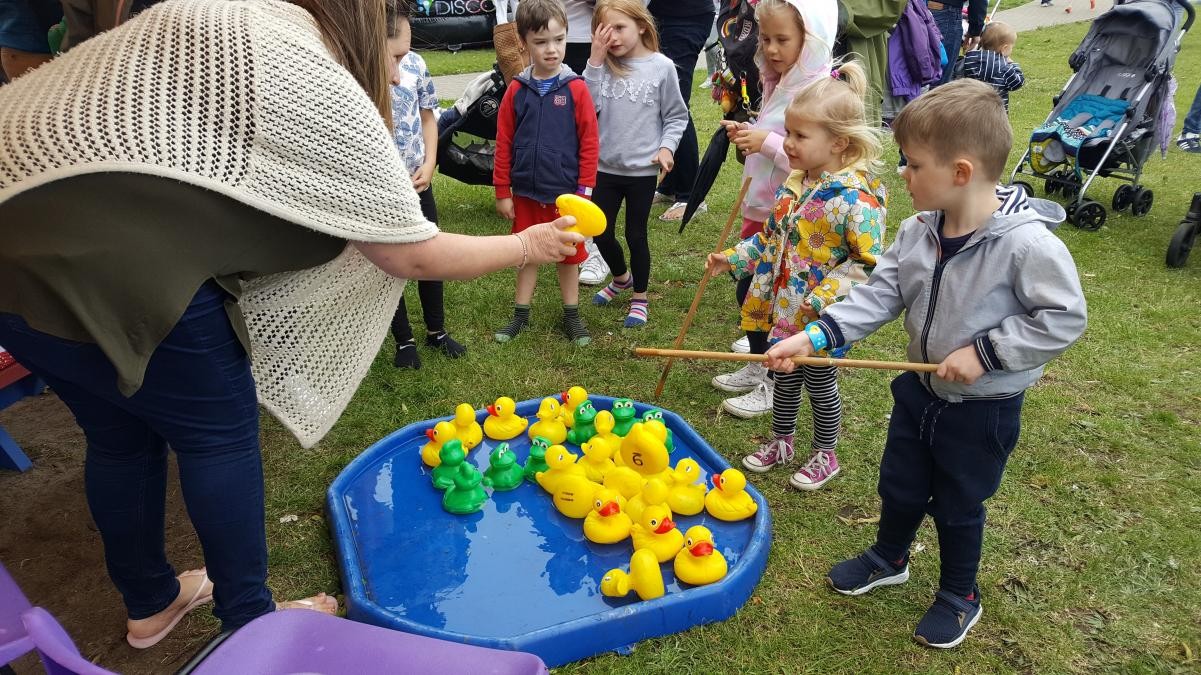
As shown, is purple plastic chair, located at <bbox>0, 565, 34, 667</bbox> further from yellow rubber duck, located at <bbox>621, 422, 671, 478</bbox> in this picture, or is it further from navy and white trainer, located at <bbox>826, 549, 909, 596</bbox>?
navy and white trainer, located at <bbox>826, 549, 909, 596</bbox>

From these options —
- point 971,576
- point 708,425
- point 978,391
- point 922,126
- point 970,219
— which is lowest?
point 708,425

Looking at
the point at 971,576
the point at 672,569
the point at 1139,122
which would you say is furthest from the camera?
the point at 1139,122

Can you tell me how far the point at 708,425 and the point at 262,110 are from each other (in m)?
2.41

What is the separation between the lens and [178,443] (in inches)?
73.5

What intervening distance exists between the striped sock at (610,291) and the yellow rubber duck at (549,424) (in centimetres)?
149

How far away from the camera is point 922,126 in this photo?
6.59ft

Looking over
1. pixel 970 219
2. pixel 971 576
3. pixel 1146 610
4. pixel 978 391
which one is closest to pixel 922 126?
pixel 970 219

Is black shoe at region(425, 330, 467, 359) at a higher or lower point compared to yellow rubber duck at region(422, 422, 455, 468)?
lower

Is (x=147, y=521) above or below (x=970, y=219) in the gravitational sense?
below

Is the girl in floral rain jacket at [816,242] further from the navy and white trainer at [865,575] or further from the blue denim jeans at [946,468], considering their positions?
the blue denim jeans at [946,468]

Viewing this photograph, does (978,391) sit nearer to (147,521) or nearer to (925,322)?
(925,322)

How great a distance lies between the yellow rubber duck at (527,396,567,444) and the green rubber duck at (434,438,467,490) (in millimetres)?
341

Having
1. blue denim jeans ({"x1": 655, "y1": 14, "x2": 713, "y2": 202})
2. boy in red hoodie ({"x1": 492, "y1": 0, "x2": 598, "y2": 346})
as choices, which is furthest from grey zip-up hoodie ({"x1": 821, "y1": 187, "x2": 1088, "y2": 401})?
blue denim jeans ({"x1": 655, "y1": 14, "x2": 713, "y2": 202})

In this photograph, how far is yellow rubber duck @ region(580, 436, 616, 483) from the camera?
2922mm
